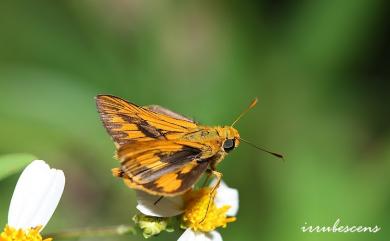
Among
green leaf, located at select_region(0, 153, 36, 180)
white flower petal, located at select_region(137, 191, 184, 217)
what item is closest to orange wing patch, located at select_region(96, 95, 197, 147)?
white flower petal, located at select_region(137, 191, 184, 217)

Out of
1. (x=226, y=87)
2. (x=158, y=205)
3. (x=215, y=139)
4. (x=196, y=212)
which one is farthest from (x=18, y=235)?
(x=226, y=87)

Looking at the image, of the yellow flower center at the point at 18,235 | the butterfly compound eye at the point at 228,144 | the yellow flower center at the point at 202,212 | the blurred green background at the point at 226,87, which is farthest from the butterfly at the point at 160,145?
the blurred green background at the point at 226,87

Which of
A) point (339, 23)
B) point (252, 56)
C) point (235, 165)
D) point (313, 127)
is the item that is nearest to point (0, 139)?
point (235, 165)

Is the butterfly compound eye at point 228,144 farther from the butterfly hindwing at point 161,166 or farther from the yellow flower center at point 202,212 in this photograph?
the yellow flower center at point 202,212

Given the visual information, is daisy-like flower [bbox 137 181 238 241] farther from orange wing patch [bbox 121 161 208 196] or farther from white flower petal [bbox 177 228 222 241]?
orange wing patch [bbox 121 161 208 196]

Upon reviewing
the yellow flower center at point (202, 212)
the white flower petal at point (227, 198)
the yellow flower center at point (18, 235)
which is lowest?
the yellow flower center at point (18, 235)

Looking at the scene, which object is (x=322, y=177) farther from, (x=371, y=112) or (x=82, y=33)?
(x=82, y=33)

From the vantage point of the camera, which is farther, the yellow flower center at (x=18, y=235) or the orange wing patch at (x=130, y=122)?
the orange wing patch at (x=130, y=122)
